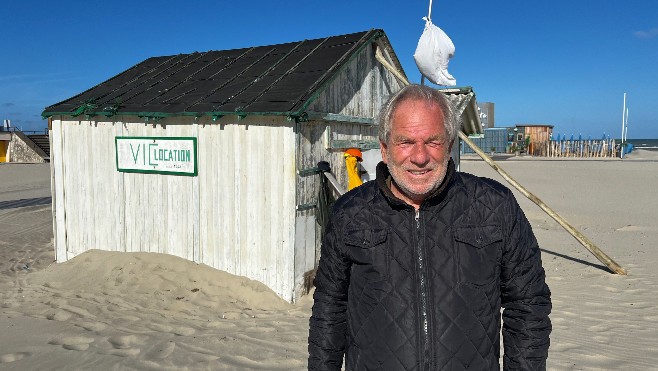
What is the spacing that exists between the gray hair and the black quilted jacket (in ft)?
0.55

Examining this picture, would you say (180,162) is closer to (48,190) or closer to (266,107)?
(266,107)

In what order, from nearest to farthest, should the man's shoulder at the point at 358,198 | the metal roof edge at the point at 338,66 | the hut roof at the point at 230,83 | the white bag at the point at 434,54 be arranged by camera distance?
1. the man's shoulder at the point at 358,198
2. the metal roof edge at the point at 338,66
3. the hut roof at the point at 230,83
4. the white bag at the point at 434,54

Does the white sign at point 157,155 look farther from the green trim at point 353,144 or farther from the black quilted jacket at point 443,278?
the black quilted jacket at point 443,278

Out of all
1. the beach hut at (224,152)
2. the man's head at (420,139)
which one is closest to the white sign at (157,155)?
the beach hut at (224,152)

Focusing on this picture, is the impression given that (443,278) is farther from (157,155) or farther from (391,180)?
(157,155)

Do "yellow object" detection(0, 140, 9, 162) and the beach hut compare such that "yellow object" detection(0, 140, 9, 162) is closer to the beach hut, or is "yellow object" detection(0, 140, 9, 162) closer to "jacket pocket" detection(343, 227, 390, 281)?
the beach hut

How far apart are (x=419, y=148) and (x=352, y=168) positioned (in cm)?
508

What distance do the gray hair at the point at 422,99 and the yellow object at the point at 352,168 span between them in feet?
15.8

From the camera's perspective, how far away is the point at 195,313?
5.93 m

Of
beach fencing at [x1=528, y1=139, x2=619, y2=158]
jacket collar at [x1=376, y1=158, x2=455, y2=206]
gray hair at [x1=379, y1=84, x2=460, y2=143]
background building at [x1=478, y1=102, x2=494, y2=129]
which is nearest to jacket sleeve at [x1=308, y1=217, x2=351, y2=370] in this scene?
jacket collar at [x1=376, y1=158, x2=455, y2=206]

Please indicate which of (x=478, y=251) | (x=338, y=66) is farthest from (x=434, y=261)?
(x=338, y=66)

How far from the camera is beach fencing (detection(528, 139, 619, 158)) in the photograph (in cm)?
3978

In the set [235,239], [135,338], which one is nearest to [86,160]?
[235,239]

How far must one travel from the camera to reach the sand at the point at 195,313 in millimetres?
4438
